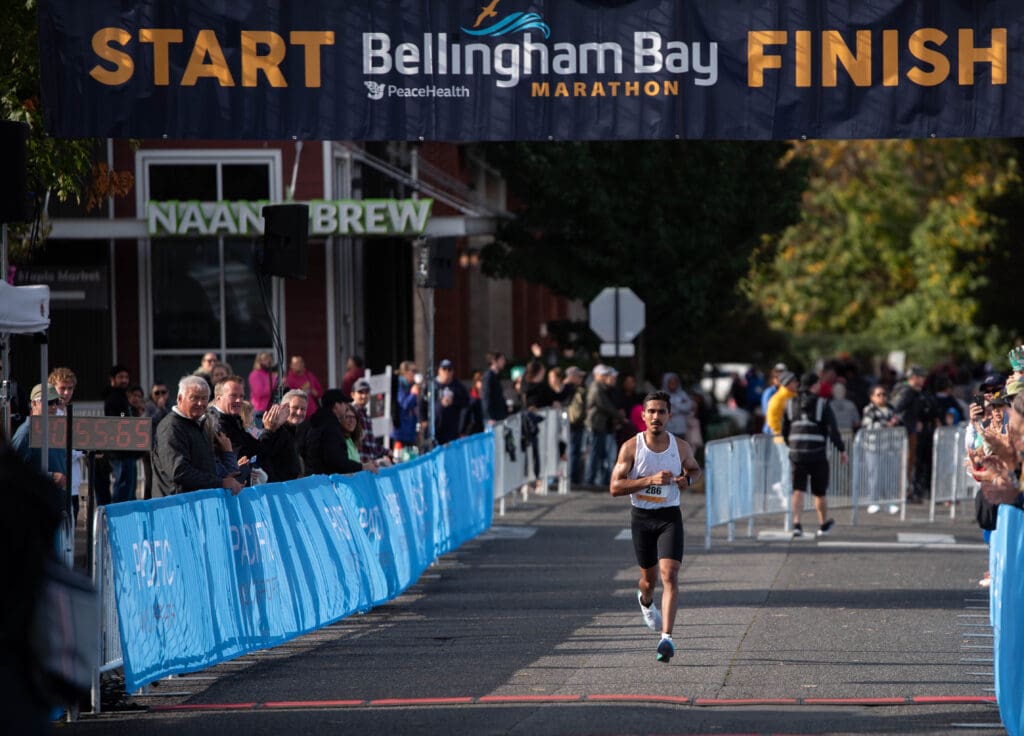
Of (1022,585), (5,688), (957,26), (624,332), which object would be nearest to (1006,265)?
(624,332)

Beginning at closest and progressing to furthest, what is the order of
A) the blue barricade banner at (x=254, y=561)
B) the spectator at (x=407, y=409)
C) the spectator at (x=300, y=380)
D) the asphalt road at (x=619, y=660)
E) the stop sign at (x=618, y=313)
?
the asphalt road at (x=619, y=660), the blue barricade banner at (x=254, y=561), the spectator at (x=300, y=380), the spectator at (x=407, y=409), the stop sign at (x=618, y=313)

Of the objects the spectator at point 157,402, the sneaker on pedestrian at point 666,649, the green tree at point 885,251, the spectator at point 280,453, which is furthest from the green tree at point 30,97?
the green tree at point 885,251

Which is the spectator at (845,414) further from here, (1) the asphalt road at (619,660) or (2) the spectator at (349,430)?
(2) the spectator at (349,430)

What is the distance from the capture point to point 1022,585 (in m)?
8.02

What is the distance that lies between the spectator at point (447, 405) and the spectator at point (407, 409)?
8.7 inches

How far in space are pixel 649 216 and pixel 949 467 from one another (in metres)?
10.9

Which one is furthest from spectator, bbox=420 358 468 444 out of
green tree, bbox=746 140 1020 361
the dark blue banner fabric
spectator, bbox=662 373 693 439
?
green tree, bbox=746 140 1020 361

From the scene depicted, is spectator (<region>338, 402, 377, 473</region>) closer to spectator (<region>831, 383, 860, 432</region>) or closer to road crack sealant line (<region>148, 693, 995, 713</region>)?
road crack sealant line (<region>148, 693, 995, 713</region>)

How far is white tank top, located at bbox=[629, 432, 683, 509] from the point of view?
1112 cm

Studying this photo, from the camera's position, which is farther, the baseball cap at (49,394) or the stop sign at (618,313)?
the stop sign at (618,313)

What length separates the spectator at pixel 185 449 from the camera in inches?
431

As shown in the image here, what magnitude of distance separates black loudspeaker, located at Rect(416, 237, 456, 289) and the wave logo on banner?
739 centimetres

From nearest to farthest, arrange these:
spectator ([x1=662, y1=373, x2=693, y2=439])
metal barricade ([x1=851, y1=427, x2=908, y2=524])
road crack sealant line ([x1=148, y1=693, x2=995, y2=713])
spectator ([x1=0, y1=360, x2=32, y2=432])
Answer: road crack sealant line ([x1=148, y1=693, x2=995, y2=713]), spectator ([x1=0, y1=360, x2=32, y2=432]), metal barricade ([x1=851, y1=427, x2=908, y2=524]), spectator ([x1=662, y1=373, x2=693, y2=439])

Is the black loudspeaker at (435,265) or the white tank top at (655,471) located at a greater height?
the black loudspeaker at (435,265)
